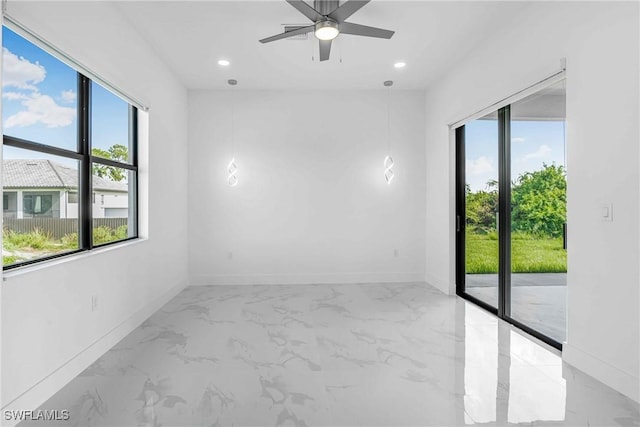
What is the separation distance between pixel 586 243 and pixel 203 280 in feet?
15.1

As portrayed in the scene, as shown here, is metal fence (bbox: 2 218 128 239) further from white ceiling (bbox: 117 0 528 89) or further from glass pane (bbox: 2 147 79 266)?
white ceiling (bbox: 117 0 528 89)

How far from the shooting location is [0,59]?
70.8 inches

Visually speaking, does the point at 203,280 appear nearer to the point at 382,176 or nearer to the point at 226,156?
the point at 226,156

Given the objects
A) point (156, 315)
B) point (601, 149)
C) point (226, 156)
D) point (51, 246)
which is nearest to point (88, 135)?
point (51, 246)

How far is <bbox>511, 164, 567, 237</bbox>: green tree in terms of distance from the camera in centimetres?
292

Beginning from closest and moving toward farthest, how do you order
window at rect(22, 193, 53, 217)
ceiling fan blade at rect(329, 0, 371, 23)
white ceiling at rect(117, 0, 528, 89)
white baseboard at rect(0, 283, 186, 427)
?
white baseboard at rect(0, 283, 186, 427), window at rect(22, 193, 53, 217), ceiling fan blade at rect(329, 0, 371, 23), white ceiling at rect(117, 0, 528, 89)

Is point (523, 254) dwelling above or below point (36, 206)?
below

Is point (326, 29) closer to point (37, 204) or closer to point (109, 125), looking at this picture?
point (109, 125)

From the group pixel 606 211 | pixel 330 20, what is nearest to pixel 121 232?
pixel 330 20

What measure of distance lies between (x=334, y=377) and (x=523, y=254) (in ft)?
7.19

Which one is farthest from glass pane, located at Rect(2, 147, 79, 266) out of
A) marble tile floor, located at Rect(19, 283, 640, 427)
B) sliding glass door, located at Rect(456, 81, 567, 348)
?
sliding glass door, located at Rect(456, 81, 567, 348)

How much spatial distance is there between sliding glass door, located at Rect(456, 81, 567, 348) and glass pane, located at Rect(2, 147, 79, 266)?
387 centimetres

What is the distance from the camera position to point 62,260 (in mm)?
2371

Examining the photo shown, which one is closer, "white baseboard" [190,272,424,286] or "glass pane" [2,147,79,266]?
"glass pane" [2,147,79,266]
